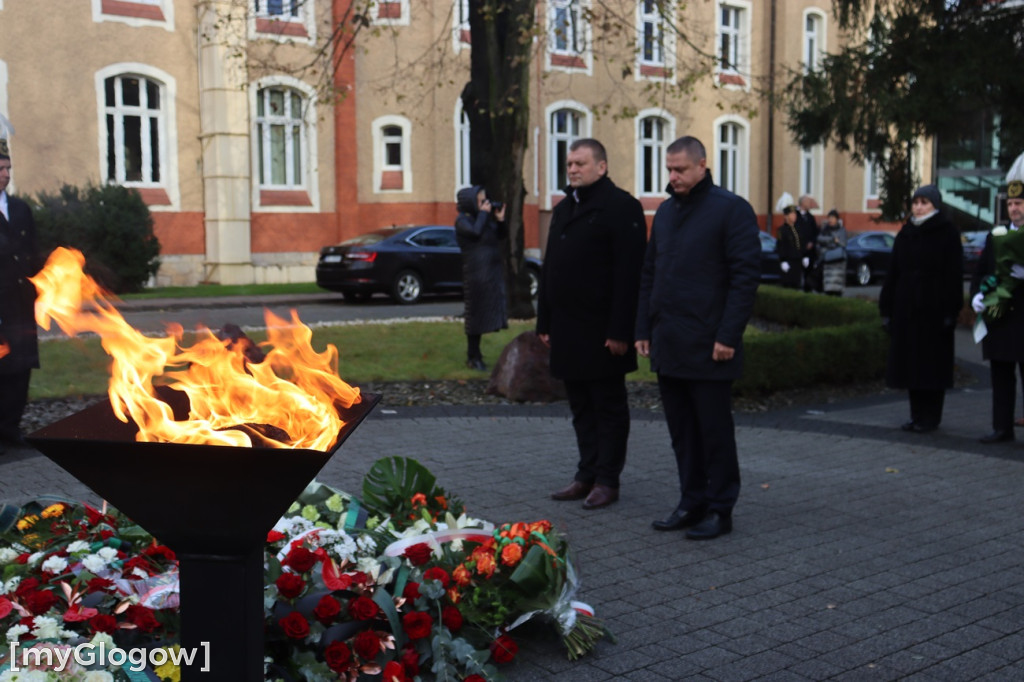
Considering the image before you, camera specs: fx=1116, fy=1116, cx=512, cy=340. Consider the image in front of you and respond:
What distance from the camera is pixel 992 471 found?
24.2ft

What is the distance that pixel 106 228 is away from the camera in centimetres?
2142

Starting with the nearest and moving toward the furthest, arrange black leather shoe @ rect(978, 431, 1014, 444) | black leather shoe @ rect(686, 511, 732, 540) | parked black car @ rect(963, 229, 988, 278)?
1. black leather shoe @ rect(686, 511, 732, 540)
2. black leather shoe @ rect(978, 431, 1014, 444)
3. parked black car @ rect(963, 229, 988, 278)

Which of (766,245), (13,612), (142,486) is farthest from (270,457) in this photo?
(766,245)

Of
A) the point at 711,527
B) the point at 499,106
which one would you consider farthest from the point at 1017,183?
the point at 499,106

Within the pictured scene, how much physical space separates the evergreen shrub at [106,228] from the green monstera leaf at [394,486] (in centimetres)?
1676

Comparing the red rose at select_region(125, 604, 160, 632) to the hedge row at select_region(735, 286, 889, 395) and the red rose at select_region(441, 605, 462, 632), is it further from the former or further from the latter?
the hedge row at select_region(735, 286, 889, 395)

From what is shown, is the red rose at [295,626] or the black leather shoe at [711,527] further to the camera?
the black leather shoe at [711,527]

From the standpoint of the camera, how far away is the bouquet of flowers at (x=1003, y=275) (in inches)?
316

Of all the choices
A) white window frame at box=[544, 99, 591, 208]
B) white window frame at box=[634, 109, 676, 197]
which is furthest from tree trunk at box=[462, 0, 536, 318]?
white window frame at box=[634, 109, 676, 197]

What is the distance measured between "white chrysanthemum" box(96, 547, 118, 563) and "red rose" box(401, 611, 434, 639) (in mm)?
1177

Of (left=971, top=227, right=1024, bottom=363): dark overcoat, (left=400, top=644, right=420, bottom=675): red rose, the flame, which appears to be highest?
the flame

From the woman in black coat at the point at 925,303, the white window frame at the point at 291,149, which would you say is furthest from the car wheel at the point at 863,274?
the woman in black coat at the point at 925,303

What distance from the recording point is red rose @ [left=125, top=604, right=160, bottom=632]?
3.66 m

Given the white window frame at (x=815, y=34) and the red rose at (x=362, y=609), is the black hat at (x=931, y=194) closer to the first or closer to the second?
the red rose at (x=362, y=609)
